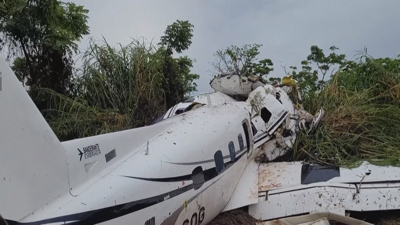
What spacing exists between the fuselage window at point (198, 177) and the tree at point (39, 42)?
5.93 meters

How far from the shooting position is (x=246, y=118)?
25.4 feet

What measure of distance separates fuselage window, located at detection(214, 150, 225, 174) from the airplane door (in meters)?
1.65

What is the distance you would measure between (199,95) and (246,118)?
47.3 inches

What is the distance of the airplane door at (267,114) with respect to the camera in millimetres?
8156

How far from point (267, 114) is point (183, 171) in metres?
3.24

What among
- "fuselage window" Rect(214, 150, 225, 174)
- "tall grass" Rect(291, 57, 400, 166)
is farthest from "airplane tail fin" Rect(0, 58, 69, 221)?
"tall grass" Rect(291, 57, 400, 166)

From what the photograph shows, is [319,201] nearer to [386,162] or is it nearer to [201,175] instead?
[386,162]

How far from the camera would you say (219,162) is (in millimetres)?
6477

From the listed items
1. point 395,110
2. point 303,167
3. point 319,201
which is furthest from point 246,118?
point 395,110

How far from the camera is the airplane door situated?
26.8 feet

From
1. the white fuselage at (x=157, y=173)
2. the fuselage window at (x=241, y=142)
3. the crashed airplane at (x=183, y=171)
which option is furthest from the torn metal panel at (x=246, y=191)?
the fuselage window at (x=241, y=142)

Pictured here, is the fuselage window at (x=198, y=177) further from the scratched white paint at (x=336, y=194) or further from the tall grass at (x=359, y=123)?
the tall grass at (x=359, y=123)

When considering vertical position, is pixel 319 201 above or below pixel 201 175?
below

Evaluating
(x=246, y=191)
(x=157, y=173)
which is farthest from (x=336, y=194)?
(x=157, y=173)
